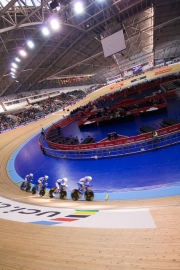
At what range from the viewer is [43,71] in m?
37.5

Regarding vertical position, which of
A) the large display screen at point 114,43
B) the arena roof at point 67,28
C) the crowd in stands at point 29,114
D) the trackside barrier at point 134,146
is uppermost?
the arena roof at point 67,28

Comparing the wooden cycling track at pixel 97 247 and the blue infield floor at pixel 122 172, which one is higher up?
the blue infield floor at pixel 122 172

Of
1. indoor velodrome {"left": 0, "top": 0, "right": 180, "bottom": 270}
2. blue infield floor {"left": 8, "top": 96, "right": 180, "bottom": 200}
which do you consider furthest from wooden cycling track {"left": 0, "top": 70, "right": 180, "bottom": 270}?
blue infield floor {"left": 8, "top": 96, "right": 180, "bottom": 200}

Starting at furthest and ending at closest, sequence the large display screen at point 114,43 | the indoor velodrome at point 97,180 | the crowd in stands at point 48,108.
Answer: the crowd in stands at point 48,108 < the large display screen at point 114,43 < the indoor velodrome at point 97,180

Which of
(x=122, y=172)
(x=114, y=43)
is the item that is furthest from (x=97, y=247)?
(x=114, y=43)

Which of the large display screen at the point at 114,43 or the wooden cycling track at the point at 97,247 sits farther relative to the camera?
the large display screen at the point at 114,43

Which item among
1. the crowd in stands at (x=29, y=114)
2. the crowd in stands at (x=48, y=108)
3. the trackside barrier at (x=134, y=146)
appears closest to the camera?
the trackside barrier at (x=134, y=146)

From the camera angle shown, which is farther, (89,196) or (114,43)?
(114,43)

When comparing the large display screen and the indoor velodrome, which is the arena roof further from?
the large display screen

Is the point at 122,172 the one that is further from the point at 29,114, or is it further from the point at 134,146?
→ the point at 29,114

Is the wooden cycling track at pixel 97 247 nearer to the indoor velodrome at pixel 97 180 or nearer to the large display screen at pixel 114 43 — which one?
the indoor velodrome at pixel 97 180

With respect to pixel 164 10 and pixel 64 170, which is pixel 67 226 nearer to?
pixel 64 170

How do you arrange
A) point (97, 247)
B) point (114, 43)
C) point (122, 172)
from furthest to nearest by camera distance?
1. point (114, 43)
2. point (122, 172)
3. point (97, 247)

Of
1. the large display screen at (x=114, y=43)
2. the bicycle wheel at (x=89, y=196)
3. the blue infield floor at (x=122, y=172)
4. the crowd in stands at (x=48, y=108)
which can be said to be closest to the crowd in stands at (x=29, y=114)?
the crowd in stands at (x=48, y=108)
